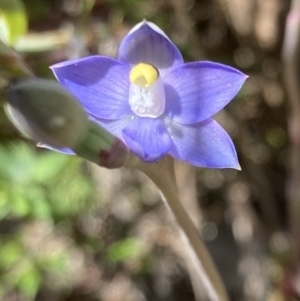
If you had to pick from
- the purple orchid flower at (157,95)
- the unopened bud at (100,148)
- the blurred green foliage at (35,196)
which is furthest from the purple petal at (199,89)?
the blurred green foliage at (35,196)

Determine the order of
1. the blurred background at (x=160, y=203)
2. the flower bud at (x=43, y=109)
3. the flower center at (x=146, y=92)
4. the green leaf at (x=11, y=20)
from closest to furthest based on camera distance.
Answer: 1. the flower bud at (x=43, y=109)
2. the flower center at (x=146, y=92)
3. the green leaf at (x=11, y=20)
4. the blurred background at (x=160, y=203)

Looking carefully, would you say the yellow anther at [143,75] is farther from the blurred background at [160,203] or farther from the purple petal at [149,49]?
the blurred background at [160,203]

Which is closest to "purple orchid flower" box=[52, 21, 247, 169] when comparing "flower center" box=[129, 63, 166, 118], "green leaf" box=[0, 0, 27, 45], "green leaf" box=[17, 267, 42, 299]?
"flower center" box=[129, 63, 166, 118]

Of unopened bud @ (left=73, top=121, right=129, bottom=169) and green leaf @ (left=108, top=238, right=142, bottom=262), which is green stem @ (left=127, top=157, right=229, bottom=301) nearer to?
unopened bud @ (left=73, top=121, right=129, bottom=169)

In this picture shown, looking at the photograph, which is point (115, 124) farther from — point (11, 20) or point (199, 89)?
point (11, 20)

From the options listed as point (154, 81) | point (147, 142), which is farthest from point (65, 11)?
point (147, 142)

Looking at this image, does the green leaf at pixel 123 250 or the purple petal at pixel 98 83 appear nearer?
the purple petal at pixel 98 83

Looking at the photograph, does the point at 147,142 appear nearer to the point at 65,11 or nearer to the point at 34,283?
the point at 34,283
